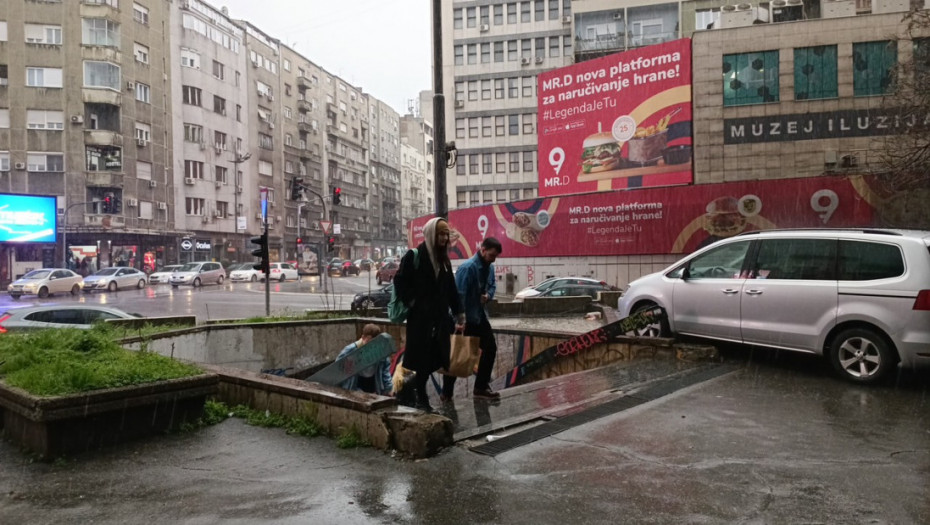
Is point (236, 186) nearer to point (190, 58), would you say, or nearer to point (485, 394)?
point (190, 58)

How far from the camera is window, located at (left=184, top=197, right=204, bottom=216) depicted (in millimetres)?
55062

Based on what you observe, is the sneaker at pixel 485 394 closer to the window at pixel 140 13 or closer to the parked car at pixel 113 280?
the parked car at pixel 113 280

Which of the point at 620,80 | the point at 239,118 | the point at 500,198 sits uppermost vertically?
the point at 239,118

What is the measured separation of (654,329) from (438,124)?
453cm

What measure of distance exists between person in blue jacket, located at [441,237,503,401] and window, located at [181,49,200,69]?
184 ft

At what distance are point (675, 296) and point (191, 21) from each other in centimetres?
5731

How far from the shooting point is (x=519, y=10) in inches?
2205

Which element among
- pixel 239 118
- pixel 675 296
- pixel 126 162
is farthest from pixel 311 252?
pixel 675 296

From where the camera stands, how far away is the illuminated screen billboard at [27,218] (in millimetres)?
39188

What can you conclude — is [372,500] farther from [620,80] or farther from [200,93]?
[200,93]

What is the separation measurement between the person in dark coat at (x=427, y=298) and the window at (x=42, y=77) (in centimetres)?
5109

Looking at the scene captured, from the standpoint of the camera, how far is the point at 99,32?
1864 inches

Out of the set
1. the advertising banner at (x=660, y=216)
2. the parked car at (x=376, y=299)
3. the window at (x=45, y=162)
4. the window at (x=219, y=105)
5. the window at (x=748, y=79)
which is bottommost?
the parked car at (x=376, y=299)

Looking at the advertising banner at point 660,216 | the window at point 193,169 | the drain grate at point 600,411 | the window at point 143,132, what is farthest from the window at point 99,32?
the drain grate at point 600,411
